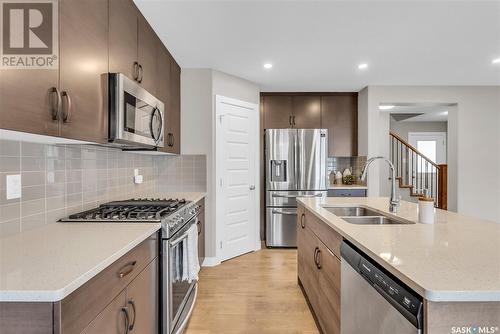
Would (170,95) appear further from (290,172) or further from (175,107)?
(290,172)

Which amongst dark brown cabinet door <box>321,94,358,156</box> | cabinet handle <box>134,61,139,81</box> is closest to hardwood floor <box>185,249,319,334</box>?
cabinet handle <box>134,61,139,81</box>

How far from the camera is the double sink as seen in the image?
1.82 m

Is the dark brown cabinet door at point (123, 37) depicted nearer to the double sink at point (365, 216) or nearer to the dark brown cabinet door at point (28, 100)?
the dark brown cabinet door at point (28, 100)

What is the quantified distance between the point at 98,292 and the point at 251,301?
1.80 meters

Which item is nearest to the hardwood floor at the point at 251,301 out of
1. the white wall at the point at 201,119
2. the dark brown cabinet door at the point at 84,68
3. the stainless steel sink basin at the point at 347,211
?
the white wall at the point at 201,119

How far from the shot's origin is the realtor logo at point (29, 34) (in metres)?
1.00

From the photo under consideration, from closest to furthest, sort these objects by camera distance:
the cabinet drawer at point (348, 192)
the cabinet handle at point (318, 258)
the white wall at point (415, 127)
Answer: the cabinet handle at point (318, 258)
the cabinet drawer at point (348, 192)
the white wall at point (415, 127)

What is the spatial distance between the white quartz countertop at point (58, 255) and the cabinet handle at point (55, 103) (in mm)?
Result: 539

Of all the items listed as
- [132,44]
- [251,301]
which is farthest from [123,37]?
[251,301]

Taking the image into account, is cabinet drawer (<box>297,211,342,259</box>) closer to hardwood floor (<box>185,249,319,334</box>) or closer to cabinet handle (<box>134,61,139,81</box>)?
hardwood floor (<box>185,249,319,334</box>)

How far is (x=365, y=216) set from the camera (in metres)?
2.09

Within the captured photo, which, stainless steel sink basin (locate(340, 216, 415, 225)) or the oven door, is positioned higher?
stainless steel sink basin (locate(340, 216, 415, 225))

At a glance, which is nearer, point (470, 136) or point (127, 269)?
point (127, 269)

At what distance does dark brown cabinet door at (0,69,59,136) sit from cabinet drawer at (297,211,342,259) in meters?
1.48
